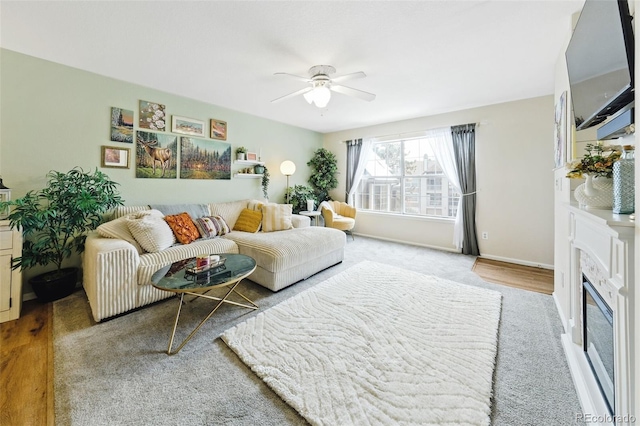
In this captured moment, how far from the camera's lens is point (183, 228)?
9.26 feet

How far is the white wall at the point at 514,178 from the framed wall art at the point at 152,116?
432cm

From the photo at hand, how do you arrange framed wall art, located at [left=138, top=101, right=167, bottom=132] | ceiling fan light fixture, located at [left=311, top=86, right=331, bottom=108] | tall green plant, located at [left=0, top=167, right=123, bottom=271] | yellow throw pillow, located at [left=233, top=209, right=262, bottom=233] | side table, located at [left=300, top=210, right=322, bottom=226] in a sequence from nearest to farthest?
tall green plant, located at [left=0, top=167, right=123, bottom=271] → ceiling fan light fixture, located at [left=311, top=86, right=331, bottom=108] → framed wall art, located at [left=138, top=101, right=167, bottom=132] → yellow throw pillow, located at [left=233, top=209, right=262, bottom=233] → side table, located at [left=300, top=210, right=322, bottom=226]

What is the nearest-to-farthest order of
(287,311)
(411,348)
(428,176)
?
(411,348)
(287,311)
(428,176)

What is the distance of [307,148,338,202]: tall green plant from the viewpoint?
5.41 metres

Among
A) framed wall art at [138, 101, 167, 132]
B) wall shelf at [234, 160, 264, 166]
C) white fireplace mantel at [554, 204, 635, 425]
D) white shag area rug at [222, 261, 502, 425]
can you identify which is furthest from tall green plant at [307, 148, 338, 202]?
white fireplace mantel at [554, 204, 635, 425]

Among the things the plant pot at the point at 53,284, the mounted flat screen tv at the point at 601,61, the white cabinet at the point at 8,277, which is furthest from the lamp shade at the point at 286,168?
the mounted flat screen tv at the point at 601,61

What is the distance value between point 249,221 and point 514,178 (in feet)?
13.1

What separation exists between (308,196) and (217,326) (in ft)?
11.0

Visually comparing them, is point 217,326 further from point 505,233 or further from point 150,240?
point 505,233

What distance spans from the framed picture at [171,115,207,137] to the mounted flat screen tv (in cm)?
395

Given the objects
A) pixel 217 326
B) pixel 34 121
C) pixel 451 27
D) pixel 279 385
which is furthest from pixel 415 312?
pixel 34 121

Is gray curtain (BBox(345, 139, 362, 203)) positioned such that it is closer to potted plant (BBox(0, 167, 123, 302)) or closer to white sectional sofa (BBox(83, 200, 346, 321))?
white sectional sofa (BBox(83, 200, 346, 321))

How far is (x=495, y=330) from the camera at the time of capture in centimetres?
186

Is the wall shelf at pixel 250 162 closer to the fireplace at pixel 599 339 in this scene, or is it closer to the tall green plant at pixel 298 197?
the tall green plant at pixel 298 197
